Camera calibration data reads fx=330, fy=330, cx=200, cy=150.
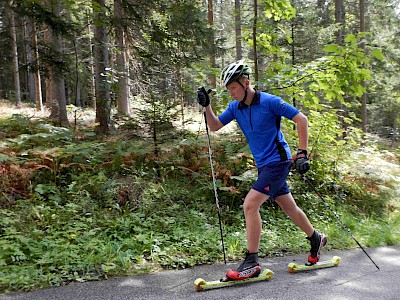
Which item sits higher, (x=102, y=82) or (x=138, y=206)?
(x=102, y=82)

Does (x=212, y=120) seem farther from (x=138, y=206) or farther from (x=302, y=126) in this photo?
(x=138, y=206)

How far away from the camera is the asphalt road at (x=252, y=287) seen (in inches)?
125

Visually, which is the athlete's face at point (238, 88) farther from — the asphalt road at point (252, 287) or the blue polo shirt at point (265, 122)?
the asphalt road at point (252, 287)

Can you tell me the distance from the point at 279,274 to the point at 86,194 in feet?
11.1

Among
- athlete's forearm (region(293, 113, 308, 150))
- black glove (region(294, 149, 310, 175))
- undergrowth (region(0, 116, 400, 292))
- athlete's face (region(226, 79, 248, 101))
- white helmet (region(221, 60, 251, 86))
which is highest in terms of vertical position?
white helmet (region(221, 60, 251, 86))

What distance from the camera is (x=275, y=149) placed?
372cm

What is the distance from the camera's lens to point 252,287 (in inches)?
136

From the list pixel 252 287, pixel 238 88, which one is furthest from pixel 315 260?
pixel 238 88

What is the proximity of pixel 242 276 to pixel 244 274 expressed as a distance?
3 cm

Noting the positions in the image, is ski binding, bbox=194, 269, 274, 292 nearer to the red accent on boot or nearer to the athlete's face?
the red accent on boot

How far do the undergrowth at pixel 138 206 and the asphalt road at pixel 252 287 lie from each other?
233 mm

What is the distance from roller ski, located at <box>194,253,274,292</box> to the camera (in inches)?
131

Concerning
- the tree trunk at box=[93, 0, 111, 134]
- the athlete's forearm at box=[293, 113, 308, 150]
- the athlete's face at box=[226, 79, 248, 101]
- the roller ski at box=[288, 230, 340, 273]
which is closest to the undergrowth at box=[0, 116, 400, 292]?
the roller ski at box=[288, 230, 340, 273]

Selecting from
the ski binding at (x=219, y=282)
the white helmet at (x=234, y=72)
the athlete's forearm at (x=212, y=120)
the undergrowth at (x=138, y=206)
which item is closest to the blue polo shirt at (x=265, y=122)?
the white helmet at (x=234, y=72)
